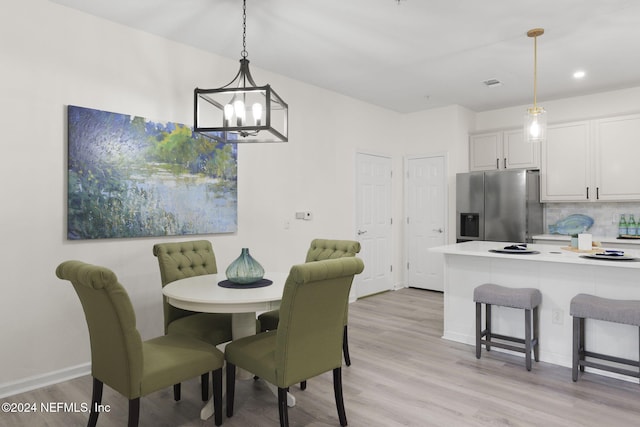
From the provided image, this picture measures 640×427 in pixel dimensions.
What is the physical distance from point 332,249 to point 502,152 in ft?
11.6

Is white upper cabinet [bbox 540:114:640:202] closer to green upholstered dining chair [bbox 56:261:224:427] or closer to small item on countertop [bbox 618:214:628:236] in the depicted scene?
small item on countertop [bbox 618:214:628:236]

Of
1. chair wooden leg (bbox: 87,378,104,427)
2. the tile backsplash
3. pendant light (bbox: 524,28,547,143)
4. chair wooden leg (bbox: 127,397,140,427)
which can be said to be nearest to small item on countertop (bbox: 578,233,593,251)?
pendant light (bbox: 524,28,547,143)

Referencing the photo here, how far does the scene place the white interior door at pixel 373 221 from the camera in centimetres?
538

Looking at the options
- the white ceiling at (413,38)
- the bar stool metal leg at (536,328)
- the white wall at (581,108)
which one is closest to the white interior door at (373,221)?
the white ceiling at (413,38)

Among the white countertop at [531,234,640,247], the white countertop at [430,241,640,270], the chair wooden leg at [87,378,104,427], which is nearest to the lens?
the chair wooden leg at [87,378,104,427]

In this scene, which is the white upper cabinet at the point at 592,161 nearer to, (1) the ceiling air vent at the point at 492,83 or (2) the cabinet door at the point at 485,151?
(2) the cabinet door at the point at 485,151

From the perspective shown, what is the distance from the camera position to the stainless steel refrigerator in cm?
494

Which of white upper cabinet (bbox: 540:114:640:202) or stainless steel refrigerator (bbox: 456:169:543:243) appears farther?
stainless steel refrigerator (bbox: 456:169:543:243)

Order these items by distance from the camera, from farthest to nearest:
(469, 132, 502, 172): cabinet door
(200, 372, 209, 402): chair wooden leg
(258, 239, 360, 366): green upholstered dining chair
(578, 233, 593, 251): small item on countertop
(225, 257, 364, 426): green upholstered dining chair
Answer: (469, 132, 502, 172): cabinet door, (578, 233, 593, 251): small item on countertop, (258, 239, 360, 366): green upholstered dining chair, (200, 372, 209, 402): chair wooden leg, (225, 257, 364, 426): green upholstered dining chair

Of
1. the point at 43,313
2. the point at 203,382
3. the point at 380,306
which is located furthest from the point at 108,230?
the point at 380,306

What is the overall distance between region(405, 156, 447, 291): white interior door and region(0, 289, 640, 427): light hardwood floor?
242cm

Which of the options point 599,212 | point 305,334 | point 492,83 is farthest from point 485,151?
point 305,334

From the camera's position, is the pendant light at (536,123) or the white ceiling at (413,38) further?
the pendant light at (536,123)

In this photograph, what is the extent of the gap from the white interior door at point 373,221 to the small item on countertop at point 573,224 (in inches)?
87.1
